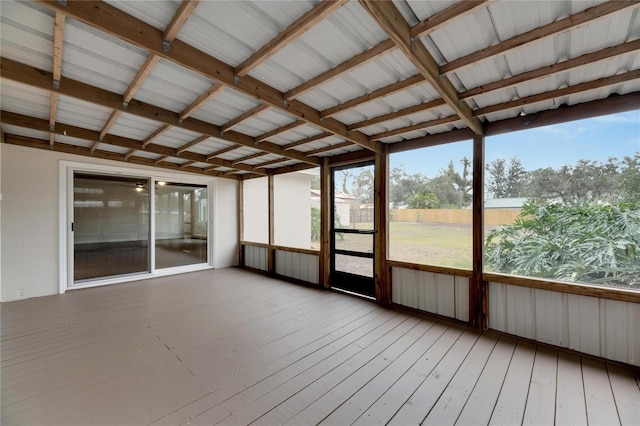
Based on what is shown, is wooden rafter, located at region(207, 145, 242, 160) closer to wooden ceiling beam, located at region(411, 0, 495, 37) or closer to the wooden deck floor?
the wooden deck floor

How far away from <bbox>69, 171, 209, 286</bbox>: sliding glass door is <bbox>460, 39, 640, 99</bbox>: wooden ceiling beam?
6110 millimetres

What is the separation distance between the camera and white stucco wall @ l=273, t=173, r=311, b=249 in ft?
21.2

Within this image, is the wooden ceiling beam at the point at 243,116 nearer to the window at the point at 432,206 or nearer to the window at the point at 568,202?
the window at the point at 432,206

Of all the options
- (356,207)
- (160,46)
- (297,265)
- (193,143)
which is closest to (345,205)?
(356,207)

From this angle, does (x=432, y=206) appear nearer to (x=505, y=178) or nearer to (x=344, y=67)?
(x=505, y=178)

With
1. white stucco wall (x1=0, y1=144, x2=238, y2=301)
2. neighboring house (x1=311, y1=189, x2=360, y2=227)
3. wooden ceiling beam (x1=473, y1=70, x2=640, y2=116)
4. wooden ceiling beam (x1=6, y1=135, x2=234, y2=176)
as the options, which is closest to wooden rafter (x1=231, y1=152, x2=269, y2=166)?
wooden ceiling beam (x1=6, y1=135, x2=234, y2=176)

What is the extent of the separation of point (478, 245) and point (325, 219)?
2536 mm

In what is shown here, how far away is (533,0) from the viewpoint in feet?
4.77

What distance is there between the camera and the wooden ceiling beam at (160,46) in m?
1.43

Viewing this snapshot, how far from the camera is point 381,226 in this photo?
4.09 meters

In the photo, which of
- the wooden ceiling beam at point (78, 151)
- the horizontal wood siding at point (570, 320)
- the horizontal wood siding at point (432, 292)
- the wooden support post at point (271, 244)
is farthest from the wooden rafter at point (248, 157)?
the horizontal wood siding at point (570, 320)

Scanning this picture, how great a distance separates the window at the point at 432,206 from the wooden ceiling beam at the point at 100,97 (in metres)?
2.60

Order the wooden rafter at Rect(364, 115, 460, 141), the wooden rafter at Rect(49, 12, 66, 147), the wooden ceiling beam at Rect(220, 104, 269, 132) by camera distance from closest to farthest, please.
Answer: the wooden rafter at Rect(49, 12, 66, 147) < the wooden ceiling beam at Rect(220, 104, 269, 132) < the wooden rafter at Rect(364, 115, 460, 141)

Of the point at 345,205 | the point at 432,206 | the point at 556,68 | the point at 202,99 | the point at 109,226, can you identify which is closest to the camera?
the point at 556,68
